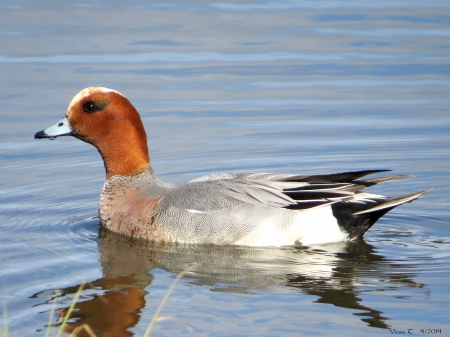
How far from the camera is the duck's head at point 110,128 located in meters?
7.67

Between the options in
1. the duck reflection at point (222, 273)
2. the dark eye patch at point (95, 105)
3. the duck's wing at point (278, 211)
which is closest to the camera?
the duck reflection at point (222, 273)

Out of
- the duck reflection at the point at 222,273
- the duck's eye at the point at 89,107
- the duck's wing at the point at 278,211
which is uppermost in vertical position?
the duck's eye at the point at 89,107

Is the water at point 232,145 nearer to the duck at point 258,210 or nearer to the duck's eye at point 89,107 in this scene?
the duck at point 258,210

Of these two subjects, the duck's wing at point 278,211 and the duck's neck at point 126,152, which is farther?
the duck's neck at point 126,152

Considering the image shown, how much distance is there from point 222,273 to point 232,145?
3.59 meters

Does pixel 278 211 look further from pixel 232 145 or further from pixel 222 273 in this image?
pixel 232 145

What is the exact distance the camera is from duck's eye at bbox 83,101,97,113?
7.67 metres

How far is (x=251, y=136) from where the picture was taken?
10086 mm

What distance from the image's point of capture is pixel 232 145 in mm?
9805

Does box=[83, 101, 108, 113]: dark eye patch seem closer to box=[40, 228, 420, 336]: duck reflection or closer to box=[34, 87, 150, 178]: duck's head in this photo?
box=[34, 87, 150, 178]: duck's head

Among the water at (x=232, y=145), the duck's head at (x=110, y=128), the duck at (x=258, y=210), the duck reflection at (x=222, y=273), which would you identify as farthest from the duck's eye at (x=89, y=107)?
the duck reflection at (x=222, y=273)

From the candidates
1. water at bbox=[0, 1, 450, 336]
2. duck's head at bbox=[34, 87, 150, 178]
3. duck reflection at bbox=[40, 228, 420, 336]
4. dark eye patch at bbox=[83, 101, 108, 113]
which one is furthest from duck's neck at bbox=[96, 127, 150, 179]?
duck reflection at bbox=[40, 228, 420, 336]

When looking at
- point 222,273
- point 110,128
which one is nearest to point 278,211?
point 222,273

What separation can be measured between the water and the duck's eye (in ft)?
3.31
